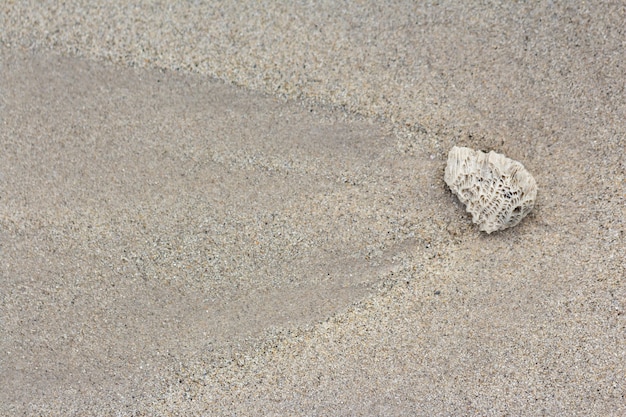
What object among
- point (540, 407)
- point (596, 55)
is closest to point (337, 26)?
point (596, 55)

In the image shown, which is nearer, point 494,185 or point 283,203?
point 494,185

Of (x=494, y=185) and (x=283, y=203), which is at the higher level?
(x=494, y=185)

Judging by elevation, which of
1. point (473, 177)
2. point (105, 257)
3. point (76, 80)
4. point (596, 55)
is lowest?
point (105, 257)

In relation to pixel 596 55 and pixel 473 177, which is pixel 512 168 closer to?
pixel 473 177

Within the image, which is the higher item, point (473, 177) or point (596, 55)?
point (596, 55)
